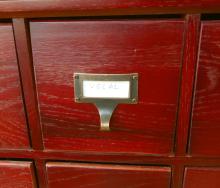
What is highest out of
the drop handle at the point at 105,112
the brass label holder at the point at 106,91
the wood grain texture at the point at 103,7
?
the wood grain texture at the point at 103,7

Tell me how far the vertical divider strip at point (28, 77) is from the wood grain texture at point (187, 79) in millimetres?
212

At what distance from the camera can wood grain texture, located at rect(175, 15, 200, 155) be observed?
383 mm

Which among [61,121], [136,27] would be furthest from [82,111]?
[136,27]

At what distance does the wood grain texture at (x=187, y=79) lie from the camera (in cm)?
38

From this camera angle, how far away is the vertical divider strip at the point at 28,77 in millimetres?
403

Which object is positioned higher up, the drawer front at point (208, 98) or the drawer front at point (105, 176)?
the drawer front at point (208, 98)

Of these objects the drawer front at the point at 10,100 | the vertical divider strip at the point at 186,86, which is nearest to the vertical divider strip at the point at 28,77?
the drawer front at the point at 10,100

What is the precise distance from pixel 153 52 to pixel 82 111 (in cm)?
14

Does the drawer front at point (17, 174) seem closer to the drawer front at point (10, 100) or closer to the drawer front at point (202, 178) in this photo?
the drawer front at point (10, 100)

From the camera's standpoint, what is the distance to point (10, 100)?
45cm

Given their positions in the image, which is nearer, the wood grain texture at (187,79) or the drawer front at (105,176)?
the wood grain texture at (187,79)

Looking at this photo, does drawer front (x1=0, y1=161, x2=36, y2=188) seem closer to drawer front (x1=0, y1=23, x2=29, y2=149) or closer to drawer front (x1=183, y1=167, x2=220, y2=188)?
drawer front (x1=0, y1=23, x2=29, y2=149)

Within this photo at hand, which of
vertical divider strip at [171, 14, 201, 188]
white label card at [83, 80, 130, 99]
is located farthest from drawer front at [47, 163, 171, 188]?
white label card at [83, 80, 130, 99]

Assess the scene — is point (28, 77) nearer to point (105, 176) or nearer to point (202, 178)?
point (105, 176)
